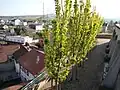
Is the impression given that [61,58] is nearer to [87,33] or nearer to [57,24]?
[57,24]

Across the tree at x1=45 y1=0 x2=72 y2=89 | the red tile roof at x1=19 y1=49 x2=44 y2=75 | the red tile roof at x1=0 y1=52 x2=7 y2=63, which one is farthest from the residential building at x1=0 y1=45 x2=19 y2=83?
the tree at x1=45 y1=0 x2=72 y2=89

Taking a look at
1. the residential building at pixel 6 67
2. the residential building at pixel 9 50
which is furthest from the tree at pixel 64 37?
the residential building at pixel 9 50

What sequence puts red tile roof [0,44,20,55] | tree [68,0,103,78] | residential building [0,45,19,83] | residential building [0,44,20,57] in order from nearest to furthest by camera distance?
tree [68,0,103,78], residential building [0,45,19,83], residential building [0,44,20,57], red tile roof [0,44,20,55]

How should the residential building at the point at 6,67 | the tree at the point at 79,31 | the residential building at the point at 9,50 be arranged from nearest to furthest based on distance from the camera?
the tree at the point at 79,31 < the residential building at the point at 6,67 < the residential building at the point at 9,50

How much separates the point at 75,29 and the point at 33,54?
16671 mm

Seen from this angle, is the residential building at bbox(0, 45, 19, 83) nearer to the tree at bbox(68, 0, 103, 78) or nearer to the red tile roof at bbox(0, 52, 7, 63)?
the red tile roof at bbox(0, 52, 7, 63)

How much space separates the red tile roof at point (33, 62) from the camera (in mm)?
26700

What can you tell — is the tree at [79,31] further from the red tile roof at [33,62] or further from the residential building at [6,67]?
the residential building at [6,67]

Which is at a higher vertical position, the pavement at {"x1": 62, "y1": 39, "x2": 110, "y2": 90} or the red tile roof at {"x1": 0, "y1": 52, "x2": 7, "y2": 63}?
the pavement at {"x1": 62, "y1": 39, "x2": 110, "y2": 90}

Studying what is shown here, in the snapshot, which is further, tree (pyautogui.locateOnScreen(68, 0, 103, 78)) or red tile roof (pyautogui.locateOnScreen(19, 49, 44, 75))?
red tile roof (pyautogui.locateOnScreen(19, 49, 44, 75))

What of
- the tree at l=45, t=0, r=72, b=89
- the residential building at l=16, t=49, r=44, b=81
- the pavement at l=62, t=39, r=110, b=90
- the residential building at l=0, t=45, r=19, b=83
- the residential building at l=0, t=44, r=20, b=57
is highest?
the tree at l=45, t=0, r=72, b=89

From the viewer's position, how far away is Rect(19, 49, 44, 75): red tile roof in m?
26.7

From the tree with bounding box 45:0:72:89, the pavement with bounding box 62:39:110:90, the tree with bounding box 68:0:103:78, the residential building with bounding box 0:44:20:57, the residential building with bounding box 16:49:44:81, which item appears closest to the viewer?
the tree with bounding box 45:0:72:89

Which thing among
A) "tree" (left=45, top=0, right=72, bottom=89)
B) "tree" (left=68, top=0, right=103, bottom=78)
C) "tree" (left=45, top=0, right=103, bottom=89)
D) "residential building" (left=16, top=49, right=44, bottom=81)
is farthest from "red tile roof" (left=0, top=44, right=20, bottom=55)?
"tree" (left=45, top=0, right=72, bottom=89)
